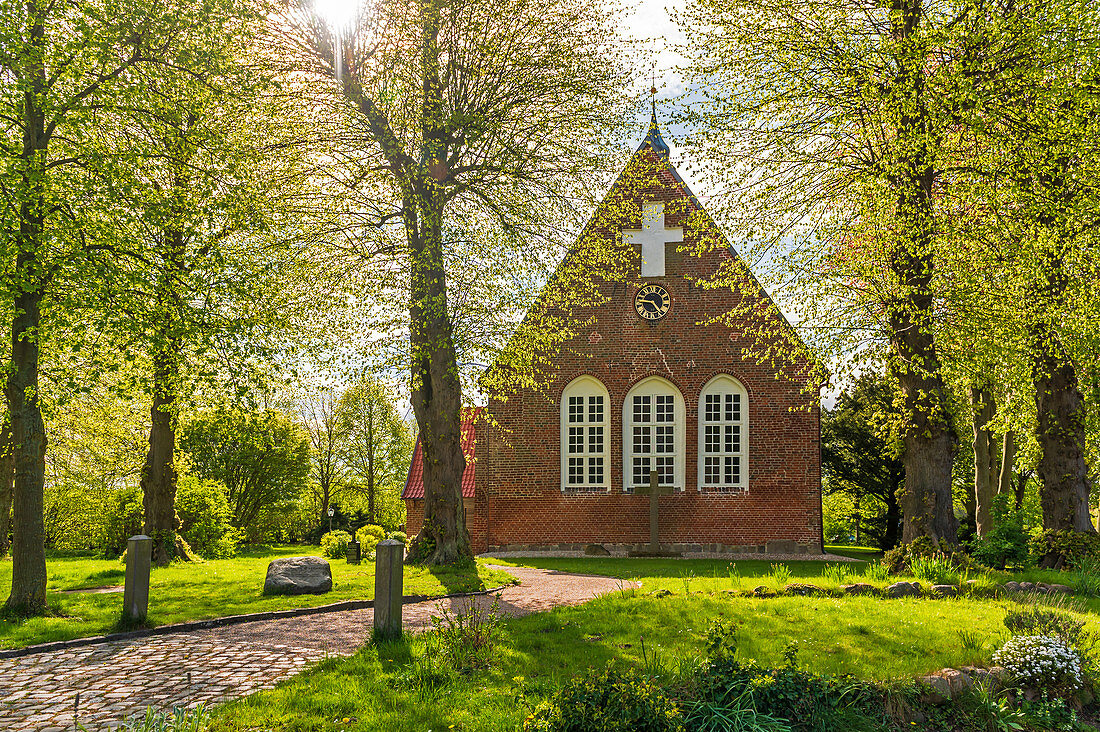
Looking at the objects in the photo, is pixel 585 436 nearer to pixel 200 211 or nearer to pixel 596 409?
pixel 596 409

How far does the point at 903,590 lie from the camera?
1025cm

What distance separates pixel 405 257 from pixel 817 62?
876 cm

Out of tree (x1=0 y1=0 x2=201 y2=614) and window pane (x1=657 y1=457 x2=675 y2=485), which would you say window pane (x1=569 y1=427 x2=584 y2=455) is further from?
tree (x1=0 y1=0 x2=201 y2=614)

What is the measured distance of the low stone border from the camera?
27.1 feet

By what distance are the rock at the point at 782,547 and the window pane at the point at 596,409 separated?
641 centimetres

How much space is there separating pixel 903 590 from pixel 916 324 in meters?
4.96

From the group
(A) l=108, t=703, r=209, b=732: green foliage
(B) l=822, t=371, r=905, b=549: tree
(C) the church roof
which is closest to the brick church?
(C) the church roof

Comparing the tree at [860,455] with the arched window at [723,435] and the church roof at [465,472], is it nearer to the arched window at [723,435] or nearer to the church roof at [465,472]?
the arched window at [723,435]

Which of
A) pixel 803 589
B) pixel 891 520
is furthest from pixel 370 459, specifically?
pixel 803 589

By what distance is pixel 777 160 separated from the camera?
46.6ft

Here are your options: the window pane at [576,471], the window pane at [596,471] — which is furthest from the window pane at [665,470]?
the window pane at [576,471]

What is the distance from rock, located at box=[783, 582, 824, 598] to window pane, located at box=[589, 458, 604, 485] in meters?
12.8

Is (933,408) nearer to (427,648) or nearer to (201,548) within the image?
(427,648)

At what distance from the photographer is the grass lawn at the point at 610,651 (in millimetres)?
5758
